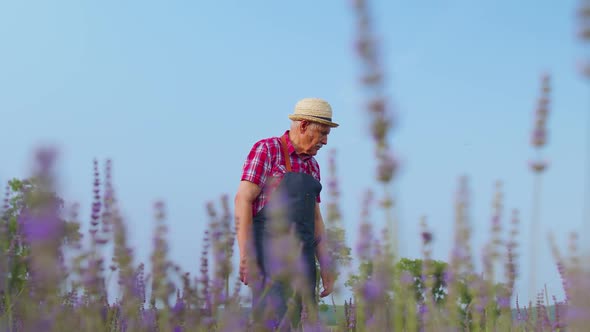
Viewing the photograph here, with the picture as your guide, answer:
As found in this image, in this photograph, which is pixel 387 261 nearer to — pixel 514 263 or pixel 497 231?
pixel 497 231

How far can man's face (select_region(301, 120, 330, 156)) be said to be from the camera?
14.1 feet

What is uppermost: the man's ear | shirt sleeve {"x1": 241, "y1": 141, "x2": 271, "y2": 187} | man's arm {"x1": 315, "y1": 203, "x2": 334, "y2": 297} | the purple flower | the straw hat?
the straw hat

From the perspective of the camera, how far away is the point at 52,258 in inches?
49.4

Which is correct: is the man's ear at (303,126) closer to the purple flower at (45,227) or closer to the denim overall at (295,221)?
the denim overall at (295,221)

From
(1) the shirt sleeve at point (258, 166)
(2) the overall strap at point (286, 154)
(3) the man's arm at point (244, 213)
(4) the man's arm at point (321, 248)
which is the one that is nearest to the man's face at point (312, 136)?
(2) the overall strap at point (286, 154)

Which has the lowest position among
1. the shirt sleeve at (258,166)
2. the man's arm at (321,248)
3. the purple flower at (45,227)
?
the purple flower at (45,227)

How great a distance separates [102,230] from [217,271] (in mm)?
435

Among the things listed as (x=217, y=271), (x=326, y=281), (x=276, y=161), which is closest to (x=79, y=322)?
(x=217, y=271)

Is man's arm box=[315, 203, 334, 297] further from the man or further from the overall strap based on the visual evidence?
the overall strap

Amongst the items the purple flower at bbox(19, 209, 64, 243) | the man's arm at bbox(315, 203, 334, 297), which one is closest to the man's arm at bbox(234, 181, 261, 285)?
the man's arm at bbox(315, 203, 334, 297)

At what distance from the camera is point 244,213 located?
4.05 m

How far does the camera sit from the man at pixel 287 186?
403 cm

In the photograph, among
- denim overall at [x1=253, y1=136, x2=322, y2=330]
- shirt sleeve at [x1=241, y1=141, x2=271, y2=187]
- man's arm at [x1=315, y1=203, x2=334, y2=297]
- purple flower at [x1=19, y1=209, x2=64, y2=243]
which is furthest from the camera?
man's arm at [x1=315, y1=203, x2=334, y2=297]

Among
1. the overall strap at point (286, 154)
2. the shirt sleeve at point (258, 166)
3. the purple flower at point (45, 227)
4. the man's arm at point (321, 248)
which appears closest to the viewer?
the purple flower at point (45, 227)
